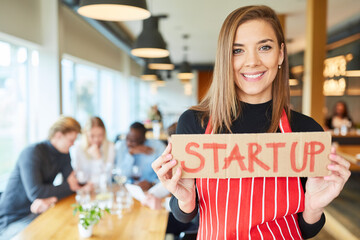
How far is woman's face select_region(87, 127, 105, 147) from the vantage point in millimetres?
3348

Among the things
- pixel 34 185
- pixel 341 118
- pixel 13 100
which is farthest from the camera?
pixel 341 118

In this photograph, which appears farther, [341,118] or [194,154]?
[341,118]

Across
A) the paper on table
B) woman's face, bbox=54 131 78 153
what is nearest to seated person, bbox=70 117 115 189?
woman's face, bbox=54 131 78 153

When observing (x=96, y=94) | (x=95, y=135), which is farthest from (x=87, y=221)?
(x=96, y=94)

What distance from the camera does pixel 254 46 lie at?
1020 mm

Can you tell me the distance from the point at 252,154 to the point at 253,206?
0.20 meters

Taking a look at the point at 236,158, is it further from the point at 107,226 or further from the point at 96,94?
the point at 96,94

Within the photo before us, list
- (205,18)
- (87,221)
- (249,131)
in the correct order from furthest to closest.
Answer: (205,18) → (87,221) → (249,131)

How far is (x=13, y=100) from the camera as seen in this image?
373 centimetres

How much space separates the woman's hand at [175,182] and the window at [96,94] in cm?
412

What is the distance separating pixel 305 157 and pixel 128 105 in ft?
30.1

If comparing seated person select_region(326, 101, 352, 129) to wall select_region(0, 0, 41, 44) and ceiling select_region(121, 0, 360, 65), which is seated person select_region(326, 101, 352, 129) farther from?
wall select_region(0, 0, 41, 44)

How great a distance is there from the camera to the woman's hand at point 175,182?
0.96 meters

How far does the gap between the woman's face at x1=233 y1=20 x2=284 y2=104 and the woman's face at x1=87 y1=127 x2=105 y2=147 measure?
2541mm
